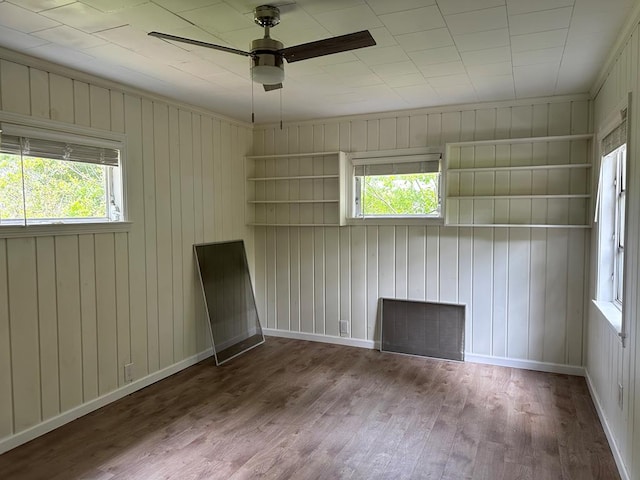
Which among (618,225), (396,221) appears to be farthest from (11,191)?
(618,225)

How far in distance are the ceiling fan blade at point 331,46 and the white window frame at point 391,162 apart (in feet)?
7.92

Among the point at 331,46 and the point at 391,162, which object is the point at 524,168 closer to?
the point at 391,162

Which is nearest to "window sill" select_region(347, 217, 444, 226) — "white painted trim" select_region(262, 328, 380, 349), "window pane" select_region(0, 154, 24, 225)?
"white painted trim" select_region(262, 328, 380, 349)

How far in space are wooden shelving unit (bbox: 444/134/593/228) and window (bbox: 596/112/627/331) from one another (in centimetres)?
37

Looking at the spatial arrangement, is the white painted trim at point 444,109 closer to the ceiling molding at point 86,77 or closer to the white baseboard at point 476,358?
the ceiling molding at point 86,77

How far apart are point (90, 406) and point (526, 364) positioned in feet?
12.3

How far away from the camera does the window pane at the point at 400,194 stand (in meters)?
4.41

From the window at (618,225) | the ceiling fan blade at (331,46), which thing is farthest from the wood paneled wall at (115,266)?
the window at (618,225)

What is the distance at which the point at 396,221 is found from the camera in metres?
4.48

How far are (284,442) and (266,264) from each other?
261 centimetres

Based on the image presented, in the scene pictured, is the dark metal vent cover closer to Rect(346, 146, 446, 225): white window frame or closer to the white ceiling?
Rect(346, 146, 446, 225): white window frame

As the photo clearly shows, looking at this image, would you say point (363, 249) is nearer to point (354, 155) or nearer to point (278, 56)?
point (354, 155)

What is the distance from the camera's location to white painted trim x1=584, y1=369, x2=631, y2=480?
92.6 inches

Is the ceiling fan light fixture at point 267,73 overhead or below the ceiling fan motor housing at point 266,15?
below
